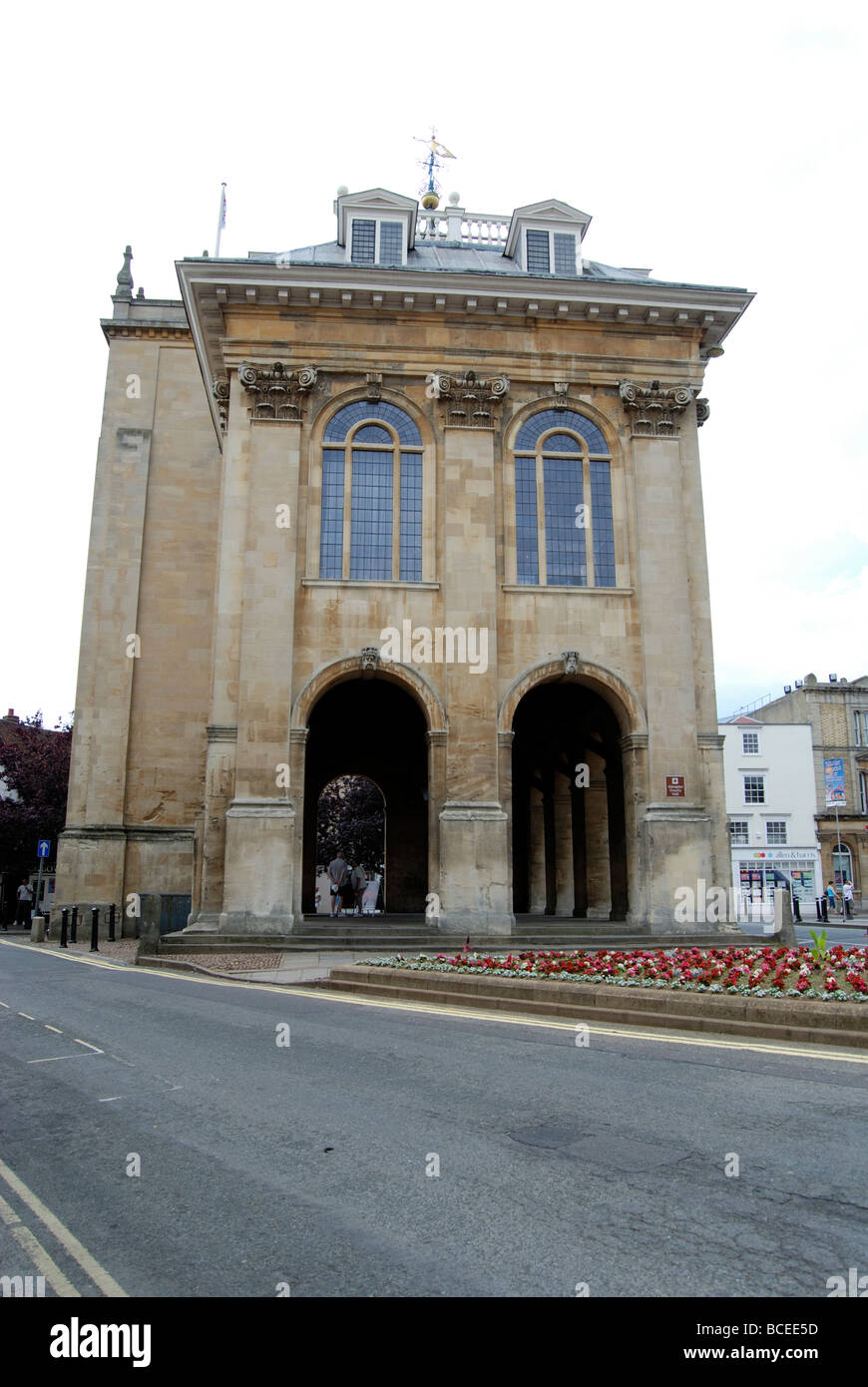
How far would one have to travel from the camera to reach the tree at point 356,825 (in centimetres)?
5812

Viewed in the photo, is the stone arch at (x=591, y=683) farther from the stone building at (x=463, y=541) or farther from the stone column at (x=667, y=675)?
the stone column at (x=667, y=675)

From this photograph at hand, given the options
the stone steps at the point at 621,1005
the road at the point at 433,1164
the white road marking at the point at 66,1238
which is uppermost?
the stone steps at the point at 621,1005

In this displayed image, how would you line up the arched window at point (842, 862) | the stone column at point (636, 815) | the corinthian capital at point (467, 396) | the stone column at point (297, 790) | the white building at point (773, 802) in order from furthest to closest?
the arched window at point (842, 862) → the white building at point (773, 802) → the corinthian capital at point (467, 396) → the stone column at point (636, 815) → the stone column at point (297, 790)

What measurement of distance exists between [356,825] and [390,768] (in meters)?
26.2

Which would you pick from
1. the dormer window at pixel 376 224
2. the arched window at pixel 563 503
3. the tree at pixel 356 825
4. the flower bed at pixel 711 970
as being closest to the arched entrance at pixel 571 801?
the arched window at pixel 563 503

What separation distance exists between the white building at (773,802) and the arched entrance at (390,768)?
29.5m

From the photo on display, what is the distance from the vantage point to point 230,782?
75.9ft

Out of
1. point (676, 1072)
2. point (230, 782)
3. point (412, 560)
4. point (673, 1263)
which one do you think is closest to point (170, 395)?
point (412, 560)

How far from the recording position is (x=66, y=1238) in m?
4.71

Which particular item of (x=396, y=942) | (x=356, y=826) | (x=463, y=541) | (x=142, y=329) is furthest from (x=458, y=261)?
(x=356, y=826)

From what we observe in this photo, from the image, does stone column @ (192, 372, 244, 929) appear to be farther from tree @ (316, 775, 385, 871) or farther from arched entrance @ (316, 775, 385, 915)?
tree @ (316, 775, 385, 871)

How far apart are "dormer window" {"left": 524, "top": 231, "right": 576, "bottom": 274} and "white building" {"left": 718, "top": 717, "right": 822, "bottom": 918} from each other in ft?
114

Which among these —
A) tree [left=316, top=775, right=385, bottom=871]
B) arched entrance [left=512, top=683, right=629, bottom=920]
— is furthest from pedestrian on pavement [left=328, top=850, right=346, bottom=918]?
tree [left=316, top=775, right=385, bottom=871]

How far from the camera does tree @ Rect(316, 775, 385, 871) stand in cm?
5812
